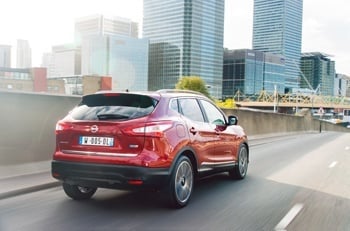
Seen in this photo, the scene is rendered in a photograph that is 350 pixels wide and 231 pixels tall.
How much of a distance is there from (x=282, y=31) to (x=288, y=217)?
169560 millimetres

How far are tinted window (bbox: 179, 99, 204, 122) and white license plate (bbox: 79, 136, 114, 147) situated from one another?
4.72ft

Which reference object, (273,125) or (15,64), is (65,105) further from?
(15,64)

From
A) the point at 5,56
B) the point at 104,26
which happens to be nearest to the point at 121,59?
the point at 104,26

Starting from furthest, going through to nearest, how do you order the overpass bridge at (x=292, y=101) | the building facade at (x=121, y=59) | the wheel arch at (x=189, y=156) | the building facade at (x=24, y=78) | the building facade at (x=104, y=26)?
the building facade at (x=104, y=26)
the building facade at (x=121, y=59)
the overpass bridge at (x=292, y=101)
the building facade at (x=24, y=78)
the wheel arch at (x=189, y=156)

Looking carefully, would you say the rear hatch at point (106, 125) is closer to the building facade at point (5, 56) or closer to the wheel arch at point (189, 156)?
the wheel arch at point (189, 156)

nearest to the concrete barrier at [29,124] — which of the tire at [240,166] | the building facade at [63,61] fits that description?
the tire at [240,166]

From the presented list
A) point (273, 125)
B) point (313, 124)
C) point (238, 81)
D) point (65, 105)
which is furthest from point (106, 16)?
point (65, 105)

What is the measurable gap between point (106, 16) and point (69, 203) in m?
172

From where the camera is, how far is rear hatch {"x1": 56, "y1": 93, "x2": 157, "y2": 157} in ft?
20.3

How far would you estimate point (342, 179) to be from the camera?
33.8ft

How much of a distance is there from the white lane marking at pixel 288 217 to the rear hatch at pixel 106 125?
2.10 m

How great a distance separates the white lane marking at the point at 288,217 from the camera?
5.82 meters

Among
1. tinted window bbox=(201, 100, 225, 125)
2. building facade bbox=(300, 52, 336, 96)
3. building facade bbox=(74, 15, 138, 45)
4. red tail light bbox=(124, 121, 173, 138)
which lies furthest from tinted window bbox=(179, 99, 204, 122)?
building facade bbox=(300, 52, 336, 96)

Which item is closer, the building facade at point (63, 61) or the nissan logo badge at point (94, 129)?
the nissan logo badge at point (94, 129)
